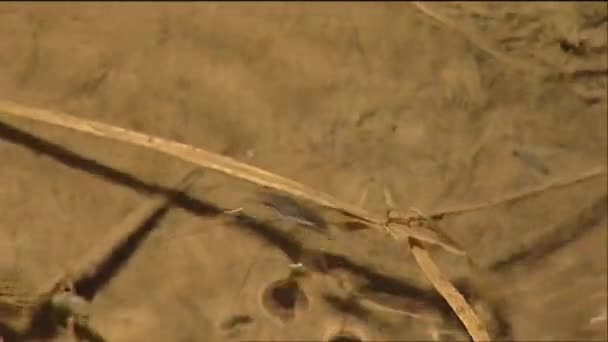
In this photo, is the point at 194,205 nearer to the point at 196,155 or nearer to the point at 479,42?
the point at 196,155

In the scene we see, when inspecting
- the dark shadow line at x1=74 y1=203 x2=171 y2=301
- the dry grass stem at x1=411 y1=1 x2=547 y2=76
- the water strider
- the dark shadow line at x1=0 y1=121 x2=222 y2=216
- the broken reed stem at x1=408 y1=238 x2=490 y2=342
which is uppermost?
the dry grass stem at x1=411 y1=1 x2=547 y2=76

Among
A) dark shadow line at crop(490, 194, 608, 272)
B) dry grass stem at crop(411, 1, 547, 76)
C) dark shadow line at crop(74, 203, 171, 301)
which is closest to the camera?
dark shadow line at crop(74, 203, 171, 301)

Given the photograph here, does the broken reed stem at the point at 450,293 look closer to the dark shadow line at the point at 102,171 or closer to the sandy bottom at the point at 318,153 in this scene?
the sandy bottom at the point at 318,153

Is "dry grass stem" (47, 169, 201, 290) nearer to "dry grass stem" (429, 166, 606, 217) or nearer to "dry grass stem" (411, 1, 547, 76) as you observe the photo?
"dry grass stem" (429, 166, 606, 217)

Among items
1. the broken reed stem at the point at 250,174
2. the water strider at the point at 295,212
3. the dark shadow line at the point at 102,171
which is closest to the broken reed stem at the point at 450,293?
→ the broken reed stem at the point at 250,174

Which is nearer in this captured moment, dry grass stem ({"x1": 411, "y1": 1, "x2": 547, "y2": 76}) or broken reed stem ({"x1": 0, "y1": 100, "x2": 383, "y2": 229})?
broken reed stem ({"x1": 0, "y1": 100, "x2": 383, "y2": 229})

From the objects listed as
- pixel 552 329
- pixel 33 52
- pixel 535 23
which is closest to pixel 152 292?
pixel 33 52

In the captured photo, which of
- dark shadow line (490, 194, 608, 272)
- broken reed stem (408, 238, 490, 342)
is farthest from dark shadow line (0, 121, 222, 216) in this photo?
dark shadow line (490, 194, 608, 272)
